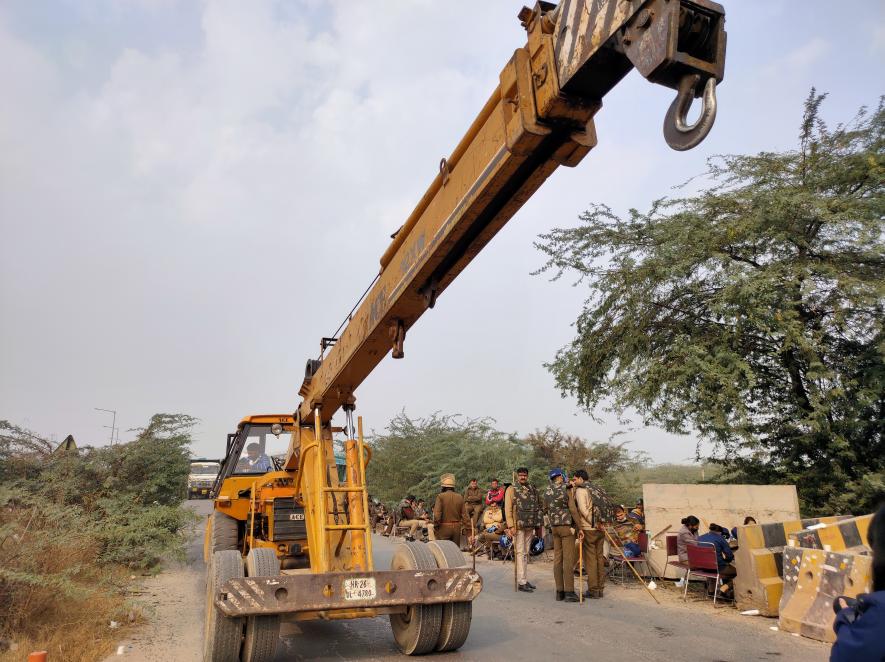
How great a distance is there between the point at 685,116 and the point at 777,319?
948 centimetres

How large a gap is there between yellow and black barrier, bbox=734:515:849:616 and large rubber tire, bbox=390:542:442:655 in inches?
179

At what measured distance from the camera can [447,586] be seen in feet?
19.8

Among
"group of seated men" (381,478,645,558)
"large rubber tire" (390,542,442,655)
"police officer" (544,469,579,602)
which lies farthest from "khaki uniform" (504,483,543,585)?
"large rubber tire" (390,542,442,655)

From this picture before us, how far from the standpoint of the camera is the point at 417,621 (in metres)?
6.10

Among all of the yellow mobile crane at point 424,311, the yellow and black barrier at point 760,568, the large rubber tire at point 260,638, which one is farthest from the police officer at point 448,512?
the large rubber tire at point 260,638

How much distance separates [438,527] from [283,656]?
5497 millimetres

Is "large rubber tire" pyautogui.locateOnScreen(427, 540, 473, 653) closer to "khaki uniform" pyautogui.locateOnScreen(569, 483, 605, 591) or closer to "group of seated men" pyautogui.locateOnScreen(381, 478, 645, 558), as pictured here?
"khaki uniform" pyautogui.locateOnScreen(569, 483, 605, 591)

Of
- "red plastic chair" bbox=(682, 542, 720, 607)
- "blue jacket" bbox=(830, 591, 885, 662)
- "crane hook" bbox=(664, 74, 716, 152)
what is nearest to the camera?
"blue jacket" bbox=(830, 591, 885, 662)

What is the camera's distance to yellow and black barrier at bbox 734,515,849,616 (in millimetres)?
8062

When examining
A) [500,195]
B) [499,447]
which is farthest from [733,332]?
[499,447]

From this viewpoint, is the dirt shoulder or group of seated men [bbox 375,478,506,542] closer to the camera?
the dirt shoulder

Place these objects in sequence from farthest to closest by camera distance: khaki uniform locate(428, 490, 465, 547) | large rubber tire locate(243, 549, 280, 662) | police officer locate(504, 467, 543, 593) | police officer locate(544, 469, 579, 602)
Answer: khaki uniform locate(428, 490, 465, 547)
police officer locate(504, 467, 543, 593)
police officer locate(544, 469, 579, 602)
large rubber tire locate(243, 549, 280, 662)

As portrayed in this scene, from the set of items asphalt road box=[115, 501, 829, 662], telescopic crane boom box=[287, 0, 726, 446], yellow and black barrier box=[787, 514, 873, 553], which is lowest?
asphalt road box=[115, 501, 829, 662]

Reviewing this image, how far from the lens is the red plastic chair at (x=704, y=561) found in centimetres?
873
